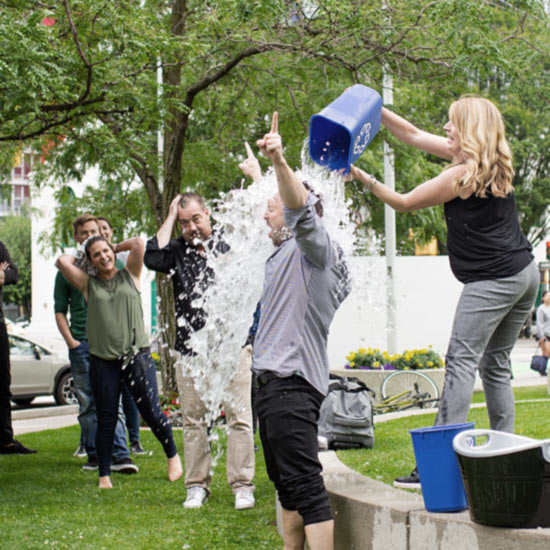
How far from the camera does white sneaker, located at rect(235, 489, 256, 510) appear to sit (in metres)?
5.59

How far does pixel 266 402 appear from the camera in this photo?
3.75m

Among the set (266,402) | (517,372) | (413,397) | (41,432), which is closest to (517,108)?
(517,372)

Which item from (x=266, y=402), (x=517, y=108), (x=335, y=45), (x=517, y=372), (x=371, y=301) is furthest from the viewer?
(x=517, y=108)

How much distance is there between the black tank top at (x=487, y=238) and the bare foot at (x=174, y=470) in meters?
3.39

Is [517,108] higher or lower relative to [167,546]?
higher

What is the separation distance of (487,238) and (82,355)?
14.6 feet

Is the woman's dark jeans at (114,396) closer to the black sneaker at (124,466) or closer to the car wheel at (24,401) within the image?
the black sneaker at (124,466)

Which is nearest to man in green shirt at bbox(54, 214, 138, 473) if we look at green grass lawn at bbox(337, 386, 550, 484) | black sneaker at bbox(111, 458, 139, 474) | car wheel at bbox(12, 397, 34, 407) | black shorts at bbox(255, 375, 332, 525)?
black sneaker at bbox(111, 458, 139, 474)

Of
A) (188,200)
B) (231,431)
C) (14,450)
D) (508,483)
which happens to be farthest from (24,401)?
(508,483)

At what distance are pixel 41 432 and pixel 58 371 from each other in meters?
5.52

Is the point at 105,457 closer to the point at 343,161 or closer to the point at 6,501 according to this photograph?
the point at 6,501

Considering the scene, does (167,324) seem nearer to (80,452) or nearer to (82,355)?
(80,452)

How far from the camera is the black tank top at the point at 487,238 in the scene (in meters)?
4.19

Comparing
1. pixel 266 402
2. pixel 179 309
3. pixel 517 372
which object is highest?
pixel 179 309
